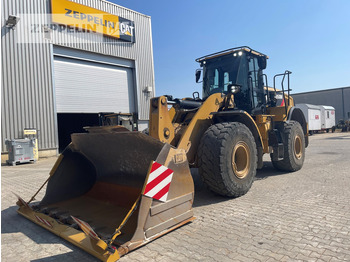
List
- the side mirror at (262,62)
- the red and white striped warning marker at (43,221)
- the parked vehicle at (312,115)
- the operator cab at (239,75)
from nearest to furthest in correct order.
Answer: the red and white striped warning marker at (43,221) < the operator cab at (239,75) < the side mirror at (262,62) < the parked vehicle at (312,115)

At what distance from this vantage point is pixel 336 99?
3709 centimetres

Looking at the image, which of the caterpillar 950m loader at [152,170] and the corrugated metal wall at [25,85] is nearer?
the caterpillar 950m loader at [152,170]

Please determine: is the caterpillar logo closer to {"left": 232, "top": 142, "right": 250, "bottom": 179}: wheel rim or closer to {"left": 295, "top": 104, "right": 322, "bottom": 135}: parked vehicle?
{"left": 232, "top": 142, "right": 250, "bottom": 179}: wheel rim

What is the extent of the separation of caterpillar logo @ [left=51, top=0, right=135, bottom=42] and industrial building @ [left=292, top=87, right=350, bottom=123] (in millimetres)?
32361

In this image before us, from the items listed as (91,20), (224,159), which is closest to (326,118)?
(91,20)

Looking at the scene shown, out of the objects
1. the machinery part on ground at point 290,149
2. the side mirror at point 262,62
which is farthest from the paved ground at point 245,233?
the side mirror at point 262,62

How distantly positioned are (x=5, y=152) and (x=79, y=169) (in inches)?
382

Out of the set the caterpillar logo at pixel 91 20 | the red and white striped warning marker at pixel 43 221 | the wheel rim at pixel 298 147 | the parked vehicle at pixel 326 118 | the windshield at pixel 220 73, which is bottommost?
the red and white striped warning marker at pixel 43 221

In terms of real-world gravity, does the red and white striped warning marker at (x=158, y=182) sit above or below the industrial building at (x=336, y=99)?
below

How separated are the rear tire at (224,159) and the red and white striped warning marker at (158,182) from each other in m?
1.03

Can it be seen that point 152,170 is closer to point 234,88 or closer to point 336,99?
point 234,88

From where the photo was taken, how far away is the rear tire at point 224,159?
4098mm

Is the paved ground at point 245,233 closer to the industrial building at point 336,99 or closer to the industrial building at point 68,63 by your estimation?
the industrial building at point 68,63

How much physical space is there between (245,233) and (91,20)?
49.0 ft
